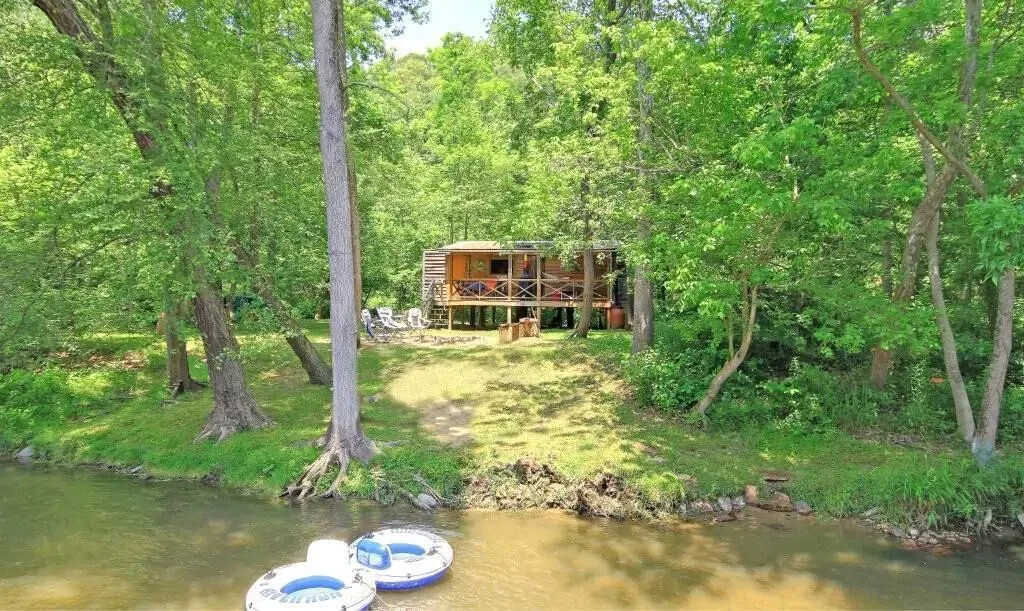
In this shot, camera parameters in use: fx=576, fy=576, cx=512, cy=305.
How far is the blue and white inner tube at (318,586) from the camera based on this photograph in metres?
4.80

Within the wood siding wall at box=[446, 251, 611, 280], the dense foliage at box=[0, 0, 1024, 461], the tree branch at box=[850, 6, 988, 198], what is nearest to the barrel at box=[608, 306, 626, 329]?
the wood siding wall at box=[446, 251, 611, 280]

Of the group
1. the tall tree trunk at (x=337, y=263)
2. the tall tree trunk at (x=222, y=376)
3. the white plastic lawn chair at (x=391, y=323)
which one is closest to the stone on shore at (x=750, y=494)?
the tall tree trunk at (x=337, y=263)

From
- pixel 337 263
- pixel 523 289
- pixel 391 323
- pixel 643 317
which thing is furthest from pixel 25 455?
pixel 523 289

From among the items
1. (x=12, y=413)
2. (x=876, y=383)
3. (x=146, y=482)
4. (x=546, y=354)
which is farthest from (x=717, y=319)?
(x=12, y=413)

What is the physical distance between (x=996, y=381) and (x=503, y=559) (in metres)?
6.65

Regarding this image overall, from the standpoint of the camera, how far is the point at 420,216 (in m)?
24.4

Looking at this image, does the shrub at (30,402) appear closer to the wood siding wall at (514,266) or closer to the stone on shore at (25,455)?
the stone on shore at (25,455)

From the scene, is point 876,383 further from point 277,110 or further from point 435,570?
point 277,110

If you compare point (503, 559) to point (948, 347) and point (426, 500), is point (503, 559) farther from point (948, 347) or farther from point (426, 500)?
point (948, 347)

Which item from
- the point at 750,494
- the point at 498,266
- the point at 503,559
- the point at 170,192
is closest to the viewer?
the point at 503,559

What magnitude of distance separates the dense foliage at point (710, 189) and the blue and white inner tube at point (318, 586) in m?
4.57

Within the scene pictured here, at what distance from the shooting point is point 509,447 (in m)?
8.66

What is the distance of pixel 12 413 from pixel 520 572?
10.4m

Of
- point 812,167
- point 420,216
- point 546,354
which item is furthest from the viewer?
point 420,216
